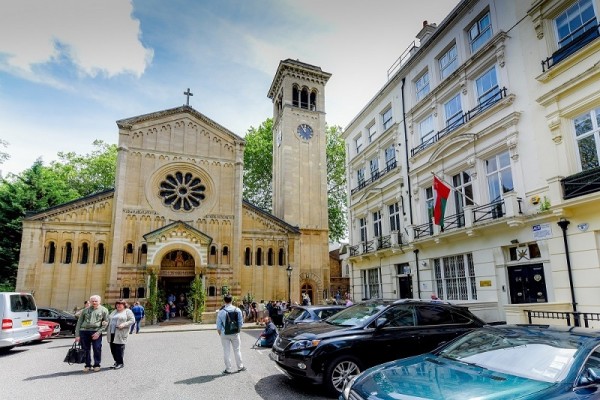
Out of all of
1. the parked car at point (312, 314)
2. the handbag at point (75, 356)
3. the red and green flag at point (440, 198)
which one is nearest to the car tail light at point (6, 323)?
the handbag at point (75, 356)

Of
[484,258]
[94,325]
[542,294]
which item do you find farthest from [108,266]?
[542,294]

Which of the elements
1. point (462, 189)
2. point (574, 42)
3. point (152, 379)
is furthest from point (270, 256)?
point (574, 42)

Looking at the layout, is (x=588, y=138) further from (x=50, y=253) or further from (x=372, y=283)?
(x=50, y=253)

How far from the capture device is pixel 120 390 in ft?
23.5

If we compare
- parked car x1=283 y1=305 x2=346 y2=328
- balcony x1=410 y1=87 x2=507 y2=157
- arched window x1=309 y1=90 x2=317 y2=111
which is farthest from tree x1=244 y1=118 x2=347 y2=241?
parked car x1=283 y1=305 x2=346 y2=328

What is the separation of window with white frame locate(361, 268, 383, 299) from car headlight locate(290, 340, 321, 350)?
1462 centimetres

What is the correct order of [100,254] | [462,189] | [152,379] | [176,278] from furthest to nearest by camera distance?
1. [176,278]
2. [100,254]
3. [462,189]
4. [152,379]

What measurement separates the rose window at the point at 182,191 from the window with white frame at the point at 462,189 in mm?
18774

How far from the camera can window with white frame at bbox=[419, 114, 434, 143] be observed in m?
17.8

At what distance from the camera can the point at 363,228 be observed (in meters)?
23.6

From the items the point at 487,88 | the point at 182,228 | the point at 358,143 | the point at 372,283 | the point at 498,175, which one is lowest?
the point at 372,283

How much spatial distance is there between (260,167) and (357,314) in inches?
1401

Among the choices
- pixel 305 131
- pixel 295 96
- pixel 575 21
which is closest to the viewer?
pixel 575 21

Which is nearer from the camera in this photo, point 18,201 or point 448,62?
point 448,62
